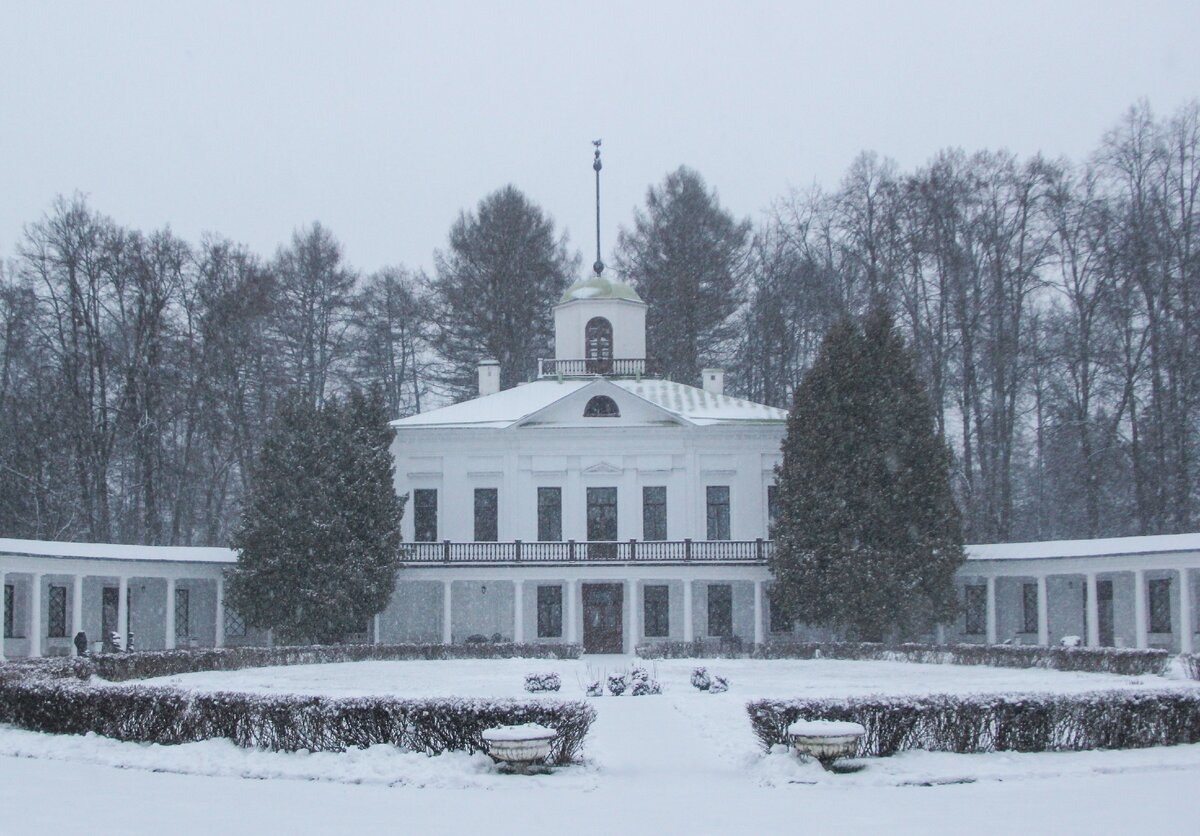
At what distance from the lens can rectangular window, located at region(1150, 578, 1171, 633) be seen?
121 ft

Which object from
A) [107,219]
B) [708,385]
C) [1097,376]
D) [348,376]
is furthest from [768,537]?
[107,219]

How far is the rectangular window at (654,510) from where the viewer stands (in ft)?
140

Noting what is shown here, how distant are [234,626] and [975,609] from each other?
20658mm

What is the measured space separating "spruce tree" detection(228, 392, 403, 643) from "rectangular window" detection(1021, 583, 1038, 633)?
16.9 metres

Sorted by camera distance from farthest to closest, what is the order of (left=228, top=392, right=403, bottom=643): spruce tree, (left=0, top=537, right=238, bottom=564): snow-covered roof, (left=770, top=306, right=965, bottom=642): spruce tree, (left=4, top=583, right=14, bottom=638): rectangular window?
1. (left=228, top=392, right=403, bottom=643): spruce tree
2. (left=770, top=306, right=965, bottom=642): spruce tree
3. (left=4, top=583, right=14, bottom=638): rectangular window
4. (left=0, top=537, right=238, bottom=564): snow-covered roof

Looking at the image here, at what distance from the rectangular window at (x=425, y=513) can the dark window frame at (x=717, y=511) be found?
783 centimetres

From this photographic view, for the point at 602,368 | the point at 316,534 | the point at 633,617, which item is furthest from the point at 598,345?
the point at 316,534

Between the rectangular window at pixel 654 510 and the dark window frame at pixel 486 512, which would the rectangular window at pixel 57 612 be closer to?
the dark window frame at pixel 486 512

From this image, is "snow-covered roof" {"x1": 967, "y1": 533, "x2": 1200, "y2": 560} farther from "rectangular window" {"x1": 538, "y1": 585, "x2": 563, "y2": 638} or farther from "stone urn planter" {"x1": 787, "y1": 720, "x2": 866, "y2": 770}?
"stone urn planter" {"x1": 787, "y1": 720, "x2": 866, "y2": 770}

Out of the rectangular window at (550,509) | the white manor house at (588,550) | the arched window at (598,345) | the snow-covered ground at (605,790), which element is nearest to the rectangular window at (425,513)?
the white manor house at (588,550)

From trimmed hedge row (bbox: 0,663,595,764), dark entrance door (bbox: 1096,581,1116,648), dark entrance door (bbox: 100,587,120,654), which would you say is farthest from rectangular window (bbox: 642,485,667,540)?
trimmed hedge row (bbox: 0,663,595,764)

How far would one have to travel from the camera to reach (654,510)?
4284 cm

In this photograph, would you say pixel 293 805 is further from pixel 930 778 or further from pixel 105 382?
pixel 105 382

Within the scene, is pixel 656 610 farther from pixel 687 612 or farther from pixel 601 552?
pixel 601 552
